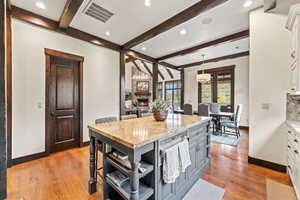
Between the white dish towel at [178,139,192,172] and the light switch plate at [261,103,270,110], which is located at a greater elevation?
the light switch plate at [261,103,270,110]

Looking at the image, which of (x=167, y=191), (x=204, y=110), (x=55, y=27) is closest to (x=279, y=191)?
(x=167, y=191)

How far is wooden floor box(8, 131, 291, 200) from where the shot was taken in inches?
73.0

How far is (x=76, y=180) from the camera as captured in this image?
2.17 m

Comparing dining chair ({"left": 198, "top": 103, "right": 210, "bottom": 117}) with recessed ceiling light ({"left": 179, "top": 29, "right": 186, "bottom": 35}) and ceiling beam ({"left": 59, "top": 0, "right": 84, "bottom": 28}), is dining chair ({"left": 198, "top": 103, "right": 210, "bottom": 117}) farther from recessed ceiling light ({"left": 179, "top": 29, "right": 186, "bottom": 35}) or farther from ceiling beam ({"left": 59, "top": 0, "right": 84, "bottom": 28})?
ceiling beam ({"left": 59, "top": 0, "right": 84, "bottom": 28})

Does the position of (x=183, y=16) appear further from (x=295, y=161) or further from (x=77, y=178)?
(x=77, y=178)

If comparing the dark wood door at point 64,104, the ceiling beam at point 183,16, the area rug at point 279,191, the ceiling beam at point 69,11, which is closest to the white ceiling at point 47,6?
the ceiling beam at point 69,11

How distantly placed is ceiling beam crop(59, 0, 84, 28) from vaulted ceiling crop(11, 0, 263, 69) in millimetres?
153

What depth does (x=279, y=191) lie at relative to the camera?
1.91m

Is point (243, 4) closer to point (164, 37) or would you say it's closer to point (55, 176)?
point (164, 37)

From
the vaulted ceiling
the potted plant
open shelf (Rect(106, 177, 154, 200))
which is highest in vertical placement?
the vaulted ceiling

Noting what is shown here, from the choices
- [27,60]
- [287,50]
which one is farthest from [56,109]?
[287,50]

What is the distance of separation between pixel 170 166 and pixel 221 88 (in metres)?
6.22

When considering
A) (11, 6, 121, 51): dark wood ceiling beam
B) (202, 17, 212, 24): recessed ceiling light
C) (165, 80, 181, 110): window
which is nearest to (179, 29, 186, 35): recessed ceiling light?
(202, 17, 212, 24): recessed ceiling light

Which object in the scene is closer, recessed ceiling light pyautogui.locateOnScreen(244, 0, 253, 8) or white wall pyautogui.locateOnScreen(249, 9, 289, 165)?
white wall pyautogui.locateOnScreen(249, 9, 289, 165)
